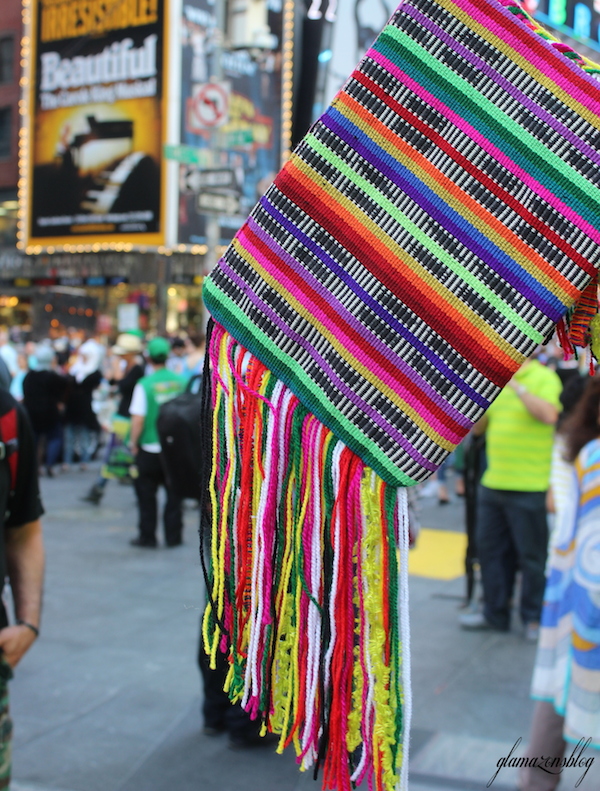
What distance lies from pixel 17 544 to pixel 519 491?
11.9 feet

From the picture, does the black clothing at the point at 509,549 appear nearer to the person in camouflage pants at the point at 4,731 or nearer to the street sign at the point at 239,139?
the person in camouflage pants at the point at 4,731

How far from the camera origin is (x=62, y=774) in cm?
379

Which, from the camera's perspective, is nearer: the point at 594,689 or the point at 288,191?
the point at 288,191

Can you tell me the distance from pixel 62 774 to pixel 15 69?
30248mm

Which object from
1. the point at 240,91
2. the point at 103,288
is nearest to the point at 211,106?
the point at 240,91

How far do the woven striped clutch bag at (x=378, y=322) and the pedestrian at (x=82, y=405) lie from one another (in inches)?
466

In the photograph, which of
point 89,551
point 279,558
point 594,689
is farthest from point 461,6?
point 89,551

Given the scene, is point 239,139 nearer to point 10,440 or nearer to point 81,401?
point 81,401

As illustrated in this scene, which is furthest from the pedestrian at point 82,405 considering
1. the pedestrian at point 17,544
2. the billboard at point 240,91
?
the pedestrian at point 17,544

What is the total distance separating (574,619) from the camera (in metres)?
3.06

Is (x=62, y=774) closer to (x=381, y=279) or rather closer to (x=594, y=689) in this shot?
(x=594, y=689)

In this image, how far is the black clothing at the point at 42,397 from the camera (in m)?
11.6

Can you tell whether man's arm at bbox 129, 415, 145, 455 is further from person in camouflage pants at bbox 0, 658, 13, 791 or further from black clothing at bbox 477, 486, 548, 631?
person in camouflage pants at bbox 0, 658, 13, 791

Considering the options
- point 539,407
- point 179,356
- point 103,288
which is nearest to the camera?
point 539,407
